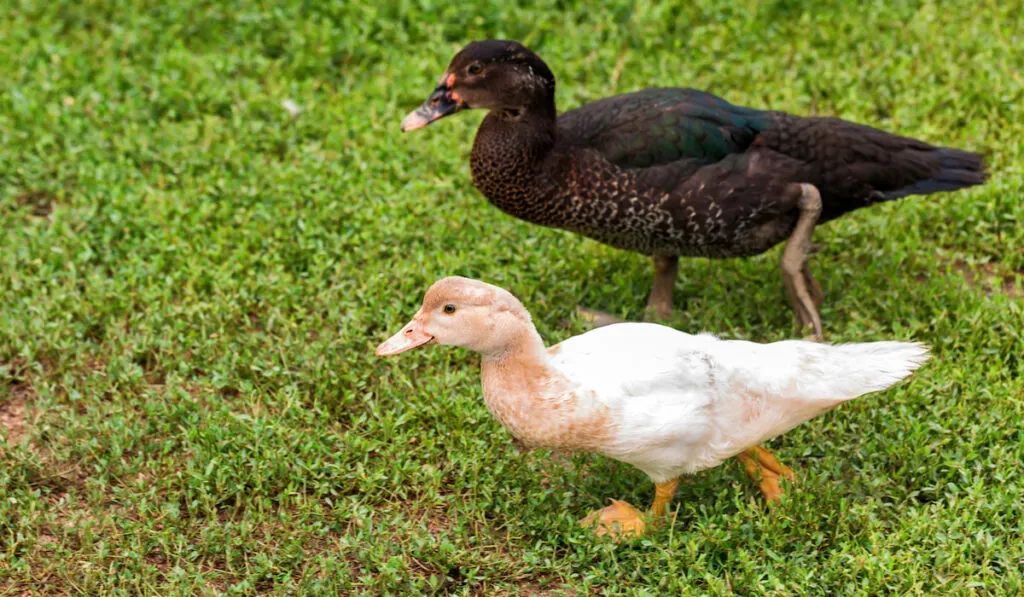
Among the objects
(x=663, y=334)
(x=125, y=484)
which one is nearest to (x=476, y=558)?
(x=663, y=334)

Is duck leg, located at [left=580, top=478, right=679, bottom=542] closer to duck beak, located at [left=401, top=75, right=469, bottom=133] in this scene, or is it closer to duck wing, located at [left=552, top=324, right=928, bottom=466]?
duck wing, located at [left=552, top=324, right=928, bottom=466]

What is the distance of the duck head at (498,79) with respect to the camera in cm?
533

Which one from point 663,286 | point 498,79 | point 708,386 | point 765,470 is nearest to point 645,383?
point 708,386

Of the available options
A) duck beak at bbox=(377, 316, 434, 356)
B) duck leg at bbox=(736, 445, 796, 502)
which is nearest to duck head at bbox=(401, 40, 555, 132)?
duck beak at bbox=(377, 316, 434, 356)

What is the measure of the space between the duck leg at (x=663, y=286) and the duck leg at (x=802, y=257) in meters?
0.58

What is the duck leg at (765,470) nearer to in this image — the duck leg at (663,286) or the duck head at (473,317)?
the duck head at (473,317)

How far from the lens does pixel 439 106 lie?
5.51m

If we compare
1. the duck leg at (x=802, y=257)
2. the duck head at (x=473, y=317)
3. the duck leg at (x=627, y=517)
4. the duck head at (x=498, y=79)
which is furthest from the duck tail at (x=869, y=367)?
the duck head at (x=498, y=79)

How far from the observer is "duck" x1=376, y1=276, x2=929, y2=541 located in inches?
164

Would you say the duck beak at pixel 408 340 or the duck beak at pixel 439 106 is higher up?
the duck beak at pixel 439 106

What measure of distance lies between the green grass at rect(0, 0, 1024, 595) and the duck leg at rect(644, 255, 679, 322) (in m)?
→ 0.14

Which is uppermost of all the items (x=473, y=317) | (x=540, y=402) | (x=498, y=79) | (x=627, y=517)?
(x=498, y=79)

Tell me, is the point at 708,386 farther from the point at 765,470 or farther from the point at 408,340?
the point at 408,340

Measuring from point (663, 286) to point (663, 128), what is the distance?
2.84 ft
